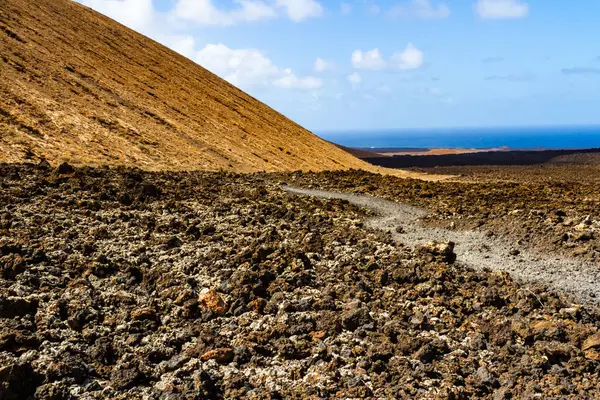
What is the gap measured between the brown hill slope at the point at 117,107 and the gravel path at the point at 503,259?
13.5m

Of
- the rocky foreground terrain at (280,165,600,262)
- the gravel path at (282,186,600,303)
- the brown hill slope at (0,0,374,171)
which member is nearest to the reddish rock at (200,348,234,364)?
the gravel path at (282,186,600,303)

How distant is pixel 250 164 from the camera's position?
30.4 m

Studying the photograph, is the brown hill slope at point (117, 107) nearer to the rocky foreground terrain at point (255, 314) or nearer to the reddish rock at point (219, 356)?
the rocky foreground terrain at point (255, 314)

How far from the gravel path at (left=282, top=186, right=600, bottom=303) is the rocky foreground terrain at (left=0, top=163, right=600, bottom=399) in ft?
1.92

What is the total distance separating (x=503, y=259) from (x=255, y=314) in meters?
5.73

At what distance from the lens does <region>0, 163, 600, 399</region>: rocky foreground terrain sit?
236 inches

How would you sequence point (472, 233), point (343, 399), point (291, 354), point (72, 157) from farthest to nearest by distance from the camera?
point (72, 157)
point (472, 233)
point (291, 354)
point (343, 399)

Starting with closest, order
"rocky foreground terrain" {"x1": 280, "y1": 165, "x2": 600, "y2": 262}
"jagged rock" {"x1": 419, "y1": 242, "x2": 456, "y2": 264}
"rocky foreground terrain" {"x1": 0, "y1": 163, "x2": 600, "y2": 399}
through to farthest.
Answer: "rocky foreground terrain" {"x1": 0, "y1": 163, "x2": 600, "y2": 399}
"jagged rock" {"x1": 419, "y1": 242, "x2": 456, "y2": 264}
"rocky foreground terrain" {"x1": 280, "y1": 165, "x2": 600, "y2": 262}

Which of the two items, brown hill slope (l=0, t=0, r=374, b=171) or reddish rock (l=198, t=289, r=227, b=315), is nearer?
reddish rock (l=198, t=289, r=227, b=315)

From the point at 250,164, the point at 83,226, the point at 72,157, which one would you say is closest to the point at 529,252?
the point at 83,226

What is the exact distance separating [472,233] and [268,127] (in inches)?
1282

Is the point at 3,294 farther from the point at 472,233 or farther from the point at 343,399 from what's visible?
the point at 472,233

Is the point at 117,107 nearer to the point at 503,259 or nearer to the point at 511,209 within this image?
the point at 511,209

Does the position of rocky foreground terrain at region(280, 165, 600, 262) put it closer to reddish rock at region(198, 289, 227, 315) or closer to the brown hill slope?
reddish rock at region(198, 289, 227, 315)
